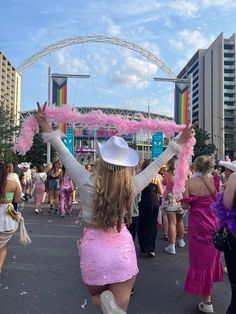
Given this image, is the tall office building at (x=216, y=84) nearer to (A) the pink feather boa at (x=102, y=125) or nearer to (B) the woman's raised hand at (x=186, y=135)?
(A) the pink feather boa at (x=102, y=125)

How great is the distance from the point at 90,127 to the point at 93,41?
179ft

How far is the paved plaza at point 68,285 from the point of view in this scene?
4.49 metres

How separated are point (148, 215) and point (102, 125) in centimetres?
381

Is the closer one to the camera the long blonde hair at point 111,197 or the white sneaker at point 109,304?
the white sneaker at point 109,304

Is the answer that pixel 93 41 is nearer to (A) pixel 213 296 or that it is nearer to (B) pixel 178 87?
(B) pixel 178 87

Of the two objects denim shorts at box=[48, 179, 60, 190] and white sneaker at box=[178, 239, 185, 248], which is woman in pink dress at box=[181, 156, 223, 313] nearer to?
white sneaker at box=[178, 239, 185, 248]

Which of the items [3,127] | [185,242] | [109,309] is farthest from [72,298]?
[3,127]

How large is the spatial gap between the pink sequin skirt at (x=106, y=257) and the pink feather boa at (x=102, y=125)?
1190mm

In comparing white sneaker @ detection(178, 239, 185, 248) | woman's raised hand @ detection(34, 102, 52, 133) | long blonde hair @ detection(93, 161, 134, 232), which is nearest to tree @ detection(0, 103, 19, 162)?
white sneaker @ detection(178, 239, 185, 248)

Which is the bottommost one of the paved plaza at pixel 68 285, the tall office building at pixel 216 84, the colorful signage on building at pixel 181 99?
the paved plaza at pixel 68 285

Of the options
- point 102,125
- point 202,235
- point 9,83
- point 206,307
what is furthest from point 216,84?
point 102,125

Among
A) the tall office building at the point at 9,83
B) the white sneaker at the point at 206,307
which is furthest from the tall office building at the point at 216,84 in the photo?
the white sneaker at the point at 206,307

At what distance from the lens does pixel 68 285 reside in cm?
525

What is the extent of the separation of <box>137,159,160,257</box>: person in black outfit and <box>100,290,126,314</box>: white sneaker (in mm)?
4587
